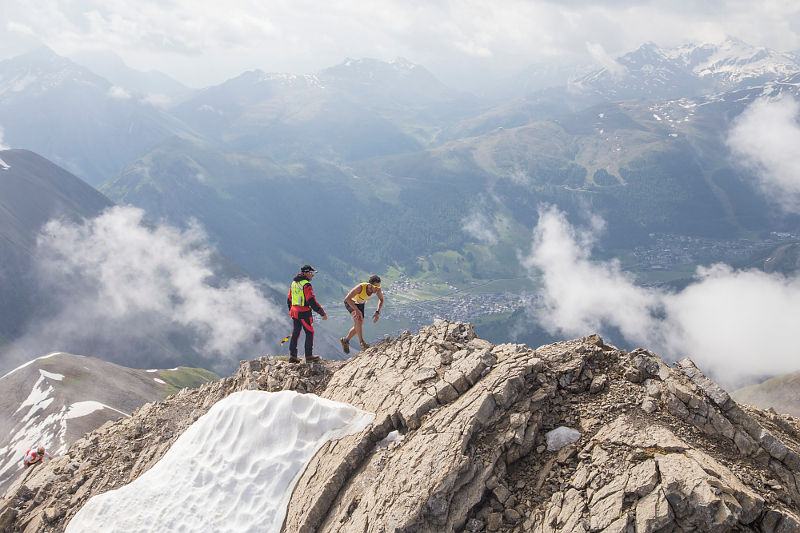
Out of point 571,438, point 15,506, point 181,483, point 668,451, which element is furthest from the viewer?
point 15,506

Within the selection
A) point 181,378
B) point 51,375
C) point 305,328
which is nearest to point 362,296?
point 305,328

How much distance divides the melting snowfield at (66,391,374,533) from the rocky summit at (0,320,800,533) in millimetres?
994

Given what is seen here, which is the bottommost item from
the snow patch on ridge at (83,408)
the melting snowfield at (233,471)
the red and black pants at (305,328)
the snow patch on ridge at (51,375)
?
the snow patch on ridge at (83,408)

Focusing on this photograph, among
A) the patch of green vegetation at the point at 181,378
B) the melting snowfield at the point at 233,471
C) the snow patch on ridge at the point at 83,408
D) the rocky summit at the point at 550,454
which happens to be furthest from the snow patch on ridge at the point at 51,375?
the melting snowfield at the point at 233,471

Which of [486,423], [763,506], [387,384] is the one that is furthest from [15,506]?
[763,506]

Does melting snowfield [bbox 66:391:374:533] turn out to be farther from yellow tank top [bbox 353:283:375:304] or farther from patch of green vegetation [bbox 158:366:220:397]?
patch of green vegetation [bbox 158:366:220:397]

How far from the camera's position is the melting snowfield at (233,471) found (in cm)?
1822

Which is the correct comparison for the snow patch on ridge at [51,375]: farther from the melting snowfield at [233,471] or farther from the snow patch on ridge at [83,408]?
the melting snowfield at [233,471]

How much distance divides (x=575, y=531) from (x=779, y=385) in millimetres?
157040

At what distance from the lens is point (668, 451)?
14.6 m

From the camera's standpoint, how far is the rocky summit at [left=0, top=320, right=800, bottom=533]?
13.4m

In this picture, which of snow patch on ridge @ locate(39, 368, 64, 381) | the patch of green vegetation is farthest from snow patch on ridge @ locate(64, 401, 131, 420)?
the patch of green vegetation

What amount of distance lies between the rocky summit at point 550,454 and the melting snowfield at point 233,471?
39.1 inches

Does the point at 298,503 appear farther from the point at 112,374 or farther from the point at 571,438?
the point at 112,374
